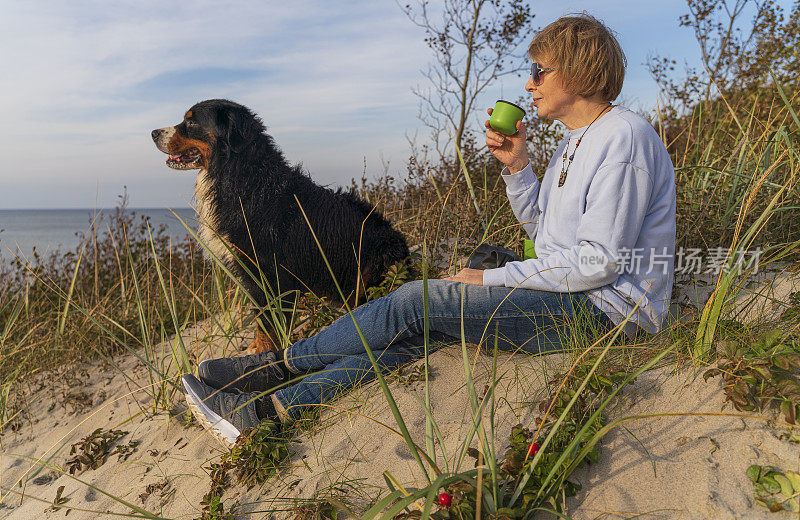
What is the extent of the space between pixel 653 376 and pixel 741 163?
2179 millimetres

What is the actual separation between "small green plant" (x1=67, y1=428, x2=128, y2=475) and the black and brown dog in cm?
97

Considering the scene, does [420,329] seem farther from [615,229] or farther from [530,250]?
[615,229]

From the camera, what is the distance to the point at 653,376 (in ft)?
6.73

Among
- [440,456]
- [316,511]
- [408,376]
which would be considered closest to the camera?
[316,511]

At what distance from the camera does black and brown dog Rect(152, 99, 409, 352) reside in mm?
3271

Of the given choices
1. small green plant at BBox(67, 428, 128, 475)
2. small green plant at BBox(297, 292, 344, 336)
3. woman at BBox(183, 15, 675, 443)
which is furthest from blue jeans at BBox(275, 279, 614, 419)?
small green plant at BBox(67, 428, 128, 475)

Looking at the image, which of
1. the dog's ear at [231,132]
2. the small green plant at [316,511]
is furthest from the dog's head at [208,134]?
the small green plant at [316,511]

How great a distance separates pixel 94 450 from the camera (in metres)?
3.00

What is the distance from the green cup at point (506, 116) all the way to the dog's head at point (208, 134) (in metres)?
1.58

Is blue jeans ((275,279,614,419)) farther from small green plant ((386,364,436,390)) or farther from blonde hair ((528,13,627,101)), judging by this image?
blonde hair ((528,13,627,101))

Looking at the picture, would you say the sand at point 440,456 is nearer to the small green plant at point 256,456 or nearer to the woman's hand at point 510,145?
the small green plant at point 256,456

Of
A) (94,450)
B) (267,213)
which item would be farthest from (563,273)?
(94,450)

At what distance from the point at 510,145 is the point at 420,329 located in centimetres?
117

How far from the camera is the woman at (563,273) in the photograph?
82.8 inches
